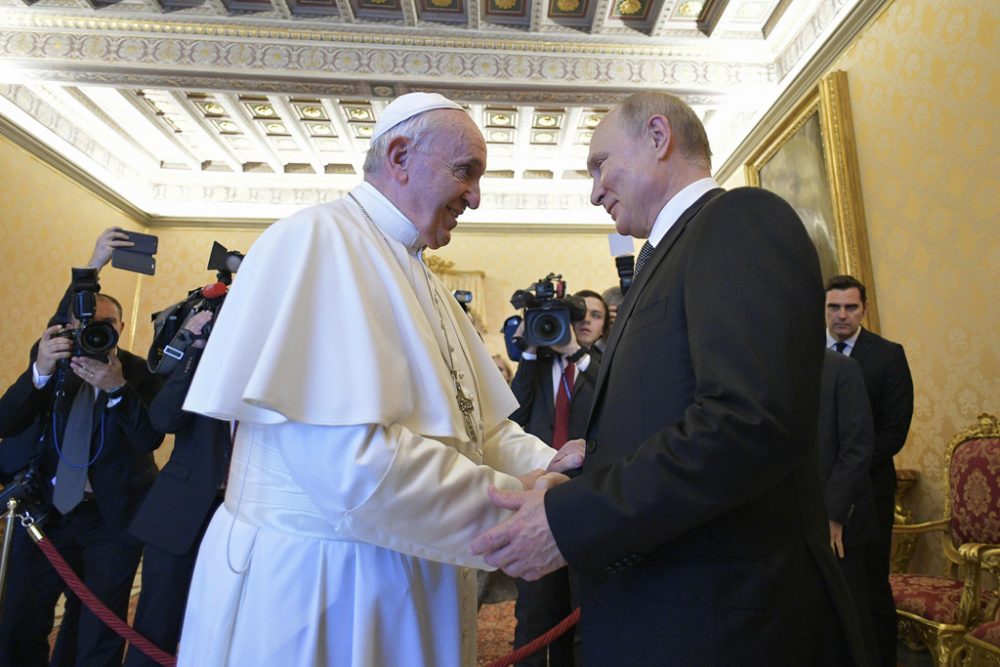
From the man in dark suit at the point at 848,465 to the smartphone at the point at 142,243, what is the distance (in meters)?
3.42

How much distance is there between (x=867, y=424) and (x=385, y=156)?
2707 millimetres

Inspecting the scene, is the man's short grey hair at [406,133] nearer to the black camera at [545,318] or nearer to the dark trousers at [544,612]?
the black camera at [545,318]

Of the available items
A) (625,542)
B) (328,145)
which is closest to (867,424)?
(625,542)

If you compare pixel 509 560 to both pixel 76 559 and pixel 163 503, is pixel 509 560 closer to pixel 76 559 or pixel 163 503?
pixel 163 503

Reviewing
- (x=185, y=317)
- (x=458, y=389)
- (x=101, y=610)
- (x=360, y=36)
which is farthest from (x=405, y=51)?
(x=458, y=389)

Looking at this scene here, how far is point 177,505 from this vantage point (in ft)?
8.63

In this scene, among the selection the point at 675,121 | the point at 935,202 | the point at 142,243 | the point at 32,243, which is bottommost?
the point at 675,121

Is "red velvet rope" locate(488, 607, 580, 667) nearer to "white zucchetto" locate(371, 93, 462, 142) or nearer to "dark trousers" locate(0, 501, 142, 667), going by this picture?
"white zucchetto" locate(371, 93, 462, 142)

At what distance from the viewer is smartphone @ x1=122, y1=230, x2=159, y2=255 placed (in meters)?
3.13

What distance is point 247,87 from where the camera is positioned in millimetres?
7273

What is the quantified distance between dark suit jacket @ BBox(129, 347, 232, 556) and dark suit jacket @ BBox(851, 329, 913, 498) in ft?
11.4

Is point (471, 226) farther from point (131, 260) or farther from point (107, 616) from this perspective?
point (107, 616)

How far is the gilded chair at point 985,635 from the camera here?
258 cm

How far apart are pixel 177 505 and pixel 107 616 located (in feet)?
1.48
